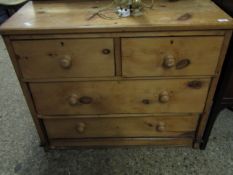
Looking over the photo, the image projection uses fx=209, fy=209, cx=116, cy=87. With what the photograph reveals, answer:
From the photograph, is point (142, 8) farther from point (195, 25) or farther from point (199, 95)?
point (199, 95)

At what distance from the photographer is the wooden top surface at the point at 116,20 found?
0.82m

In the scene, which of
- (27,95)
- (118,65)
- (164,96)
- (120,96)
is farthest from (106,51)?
(27,95)

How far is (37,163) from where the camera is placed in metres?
1.21

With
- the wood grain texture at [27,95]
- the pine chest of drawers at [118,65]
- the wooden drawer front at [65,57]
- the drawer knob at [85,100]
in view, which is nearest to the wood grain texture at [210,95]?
the pine chest of drawers at [118,65]

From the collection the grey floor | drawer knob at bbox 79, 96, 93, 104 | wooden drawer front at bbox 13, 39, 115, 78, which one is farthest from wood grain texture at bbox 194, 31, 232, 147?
drawer knob at bbox 79, 96, 93, 104

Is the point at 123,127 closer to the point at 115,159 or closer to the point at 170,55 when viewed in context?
the point at 115,159

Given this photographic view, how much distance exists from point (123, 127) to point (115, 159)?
0.21 meters

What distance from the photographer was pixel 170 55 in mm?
884

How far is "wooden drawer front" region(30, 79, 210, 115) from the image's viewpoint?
987 millimetres

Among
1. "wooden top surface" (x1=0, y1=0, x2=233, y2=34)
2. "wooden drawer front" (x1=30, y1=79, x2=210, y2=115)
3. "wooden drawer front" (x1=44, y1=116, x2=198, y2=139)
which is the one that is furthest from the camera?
"wooden drawer front" (x1=44, y1=116, x2=198, y2=139)

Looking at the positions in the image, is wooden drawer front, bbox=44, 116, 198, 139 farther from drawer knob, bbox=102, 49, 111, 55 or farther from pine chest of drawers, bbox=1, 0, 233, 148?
drawer knob, bbox=102, 49, 111, 55

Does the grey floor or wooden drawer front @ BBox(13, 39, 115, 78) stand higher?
wooden drawer front @ BBox(13, 39, 115, 78)

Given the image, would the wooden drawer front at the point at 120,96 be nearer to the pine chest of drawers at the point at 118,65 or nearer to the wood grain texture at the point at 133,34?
the pine chest of drawers at the point at 118,65

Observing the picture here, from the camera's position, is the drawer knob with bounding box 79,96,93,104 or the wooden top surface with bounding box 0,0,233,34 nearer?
the wooden top surface with bounding box 0,0,233,34
